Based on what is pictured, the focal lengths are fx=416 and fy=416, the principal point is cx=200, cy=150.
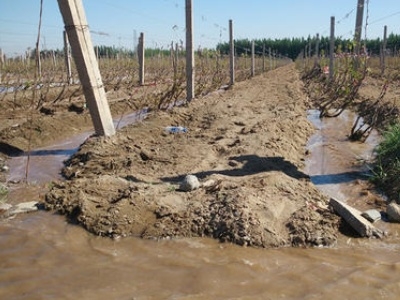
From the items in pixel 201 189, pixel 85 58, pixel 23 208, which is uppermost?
pixel 85 58

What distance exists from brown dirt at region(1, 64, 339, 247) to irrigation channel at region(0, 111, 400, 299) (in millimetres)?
178

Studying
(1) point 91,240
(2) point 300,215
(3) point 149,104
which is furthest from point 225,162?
(3) point 149,104

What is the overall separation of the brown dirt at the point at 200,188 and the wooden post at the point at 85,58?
1.31ft

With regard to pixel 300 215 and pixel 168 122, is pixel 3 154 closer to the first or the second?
pixel 168 122

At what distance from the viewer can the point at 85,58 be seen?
629 centimetres

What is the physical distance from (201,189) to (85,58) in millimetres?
3132

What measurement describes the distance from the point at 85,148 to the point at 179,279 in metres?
3.83

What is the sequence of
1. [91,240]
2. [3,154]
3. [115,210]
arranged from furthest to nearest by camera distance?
[3,154], [115,210], [91,240]

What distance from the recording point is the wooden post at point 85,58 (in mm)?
6117

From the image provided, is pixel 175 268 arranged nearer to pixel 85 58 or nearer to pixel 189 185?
pixel 189 185

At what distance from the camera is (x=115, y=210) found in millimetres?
3883

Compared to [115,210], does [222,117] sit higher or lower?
higher

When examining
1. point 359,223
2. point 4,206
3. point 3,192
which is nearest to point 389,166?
point 359,223

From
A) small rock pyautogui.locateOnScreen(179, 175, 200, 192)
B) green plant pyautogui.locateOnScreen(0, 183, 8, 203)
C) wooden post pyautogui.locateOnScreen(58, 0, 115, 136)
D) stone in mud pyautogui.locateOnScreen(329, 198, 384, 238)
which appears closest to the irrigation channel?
stone in mud pyautogui.locateOnScreen(329, 198, 384, 238)
